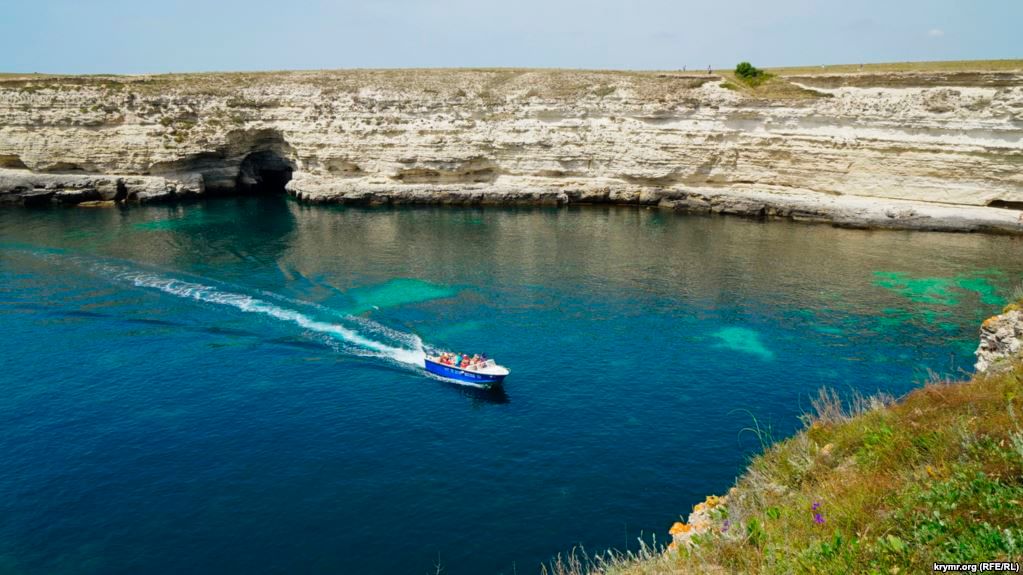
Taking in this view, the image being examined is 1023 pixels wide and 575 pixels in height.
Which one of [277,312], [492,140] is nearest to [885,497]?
[277,312]

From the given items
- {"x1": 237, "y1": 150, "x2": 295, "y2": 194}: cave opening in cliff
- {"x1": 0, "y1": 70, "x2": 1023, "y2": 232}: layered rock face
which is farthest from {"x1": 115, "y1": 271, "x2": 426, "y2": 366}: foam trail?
{"x1": 237, "y1": 150, "x2": 295, "y2": 194}: cave opening in cliff

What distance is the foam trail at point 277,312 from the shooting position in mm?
36188

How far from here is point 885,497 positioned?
11.5m

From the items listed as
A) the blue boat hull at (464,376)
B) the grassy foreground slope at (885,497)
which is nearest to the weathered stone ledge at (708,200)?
the blue boat hull at (464,376)

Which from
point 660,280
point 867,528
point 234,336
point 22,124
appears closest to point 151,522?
point 234,336

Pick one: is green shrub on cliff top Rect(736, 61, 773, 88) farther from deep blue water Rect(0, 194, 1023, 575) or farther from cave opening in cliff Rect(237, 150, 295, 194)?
cave opening in cliff Rect(237, 150, 295, 194)

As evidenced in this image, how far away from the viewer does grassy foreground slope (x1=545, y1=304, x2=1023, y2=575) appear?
9.93 metres

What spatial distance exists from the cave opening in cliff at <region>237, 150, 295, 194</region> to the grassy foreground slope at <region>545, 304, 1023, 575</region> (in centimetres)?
8085

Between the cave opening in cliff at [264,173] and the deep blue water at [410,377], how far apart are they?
2770 centimetres

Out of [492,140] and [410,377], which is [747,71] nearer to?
[492,140]

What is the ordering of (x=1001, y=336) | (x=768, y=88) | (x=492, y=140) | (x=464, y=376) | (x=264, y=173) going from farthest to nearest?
(x=264, y=173) < (x=492, y=140) < (x=768, y=88) < (x=464, y=376) < (x=1001, y=336)

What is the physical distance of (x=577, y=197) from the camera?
78.0 metres

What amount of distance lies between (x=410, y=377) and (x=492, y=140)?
49238mm

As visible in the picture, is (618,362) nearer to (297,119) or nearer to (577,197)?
(577,197)
